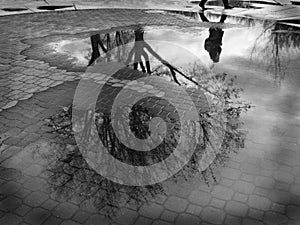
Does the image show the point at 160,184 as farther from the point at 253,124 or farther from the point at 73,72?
the point at 73,72

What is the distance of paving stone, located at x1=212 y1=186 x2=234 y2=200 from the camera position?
4.66m

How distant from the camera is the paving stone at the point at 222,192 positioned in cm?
466

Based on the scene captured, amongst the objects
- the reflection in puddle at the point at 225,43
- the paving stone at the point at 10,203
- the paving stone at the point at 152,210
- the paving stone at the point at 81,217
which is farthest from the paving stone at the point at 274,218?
the reflection in puddle at the point at 225,43

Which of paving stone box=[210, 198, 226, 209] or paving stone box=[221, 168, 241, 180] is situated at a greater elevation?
paving stone box=[221, 168, 241, 180]

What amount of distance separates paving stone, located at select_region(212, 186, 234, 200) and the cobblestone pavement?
14 millimetres

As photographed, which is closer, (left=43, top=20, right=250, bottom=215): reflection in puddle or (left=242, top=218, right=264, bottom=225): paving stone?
(left=242, top=218, right=264, bottom=225): paving stone

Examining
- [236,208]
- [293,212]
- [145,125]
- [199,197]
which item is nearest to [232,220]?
[236,208]

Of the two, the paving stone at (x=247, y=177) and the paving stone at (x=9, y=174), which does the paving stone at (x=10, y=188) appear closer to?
the paving stone at (x=9, y=174)

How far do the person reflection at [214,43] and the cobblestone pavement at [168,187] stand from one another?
109 inches

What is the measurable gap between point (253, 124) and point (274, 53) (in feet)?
16.7

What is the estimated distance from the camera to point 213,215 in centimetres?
435

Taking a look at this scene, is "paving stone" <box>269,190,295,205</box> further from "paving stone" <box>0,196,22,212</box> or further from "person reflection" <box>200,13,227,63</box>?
"person reflection" <box>200,13,227,63</box>

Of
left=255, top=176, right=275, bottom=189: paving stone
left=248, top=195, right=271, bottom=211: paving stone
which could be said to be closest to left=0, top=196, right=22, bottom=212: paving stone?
left=248, top=195, right=271, bottom=211: paving stone

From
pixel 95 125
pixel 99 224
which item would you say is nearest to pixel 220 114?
pixel 95 125
